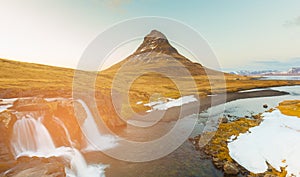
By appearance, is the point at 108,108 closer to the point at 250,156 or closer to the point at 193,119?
the point at 193,119

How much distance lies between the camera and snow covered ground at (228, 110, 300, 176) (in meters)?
22.9

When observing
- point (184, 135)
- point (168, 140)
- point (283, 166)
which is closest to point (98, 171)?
point (168, 140)

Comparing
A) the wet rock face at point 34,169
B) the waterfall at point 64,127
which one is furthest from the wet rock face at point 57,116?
the wet rock face at point 34,169

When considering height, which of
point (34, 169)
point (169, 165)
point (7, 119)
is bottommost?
point (169, 165)

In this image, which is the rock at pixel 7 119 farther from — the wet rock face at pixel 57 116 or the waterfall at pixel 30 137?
the wet rock face at pixel 57 116

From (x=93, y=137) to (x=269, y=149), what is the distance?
93.1 ft

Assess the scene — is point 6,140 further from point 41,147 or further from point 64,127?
point 64,127

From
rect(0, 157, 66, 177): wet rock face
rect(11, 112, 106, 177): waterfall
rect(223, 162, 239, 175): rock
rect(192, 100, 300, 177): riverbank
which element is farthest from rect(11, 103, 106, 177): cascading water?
rect(192, 100, 300, 177): riverbank

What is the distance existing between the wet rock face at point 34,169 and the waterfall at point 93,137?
9.94 meters

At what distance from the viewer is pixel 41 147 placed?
25.7m

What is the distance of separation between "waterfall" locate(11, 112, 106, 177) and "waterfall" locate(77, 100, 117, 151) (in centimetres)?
418

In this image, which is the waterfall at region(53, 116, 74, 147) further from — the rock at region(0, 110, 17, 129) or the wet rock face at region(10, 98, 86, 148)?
the rock at region(0, 110, 17, 129)

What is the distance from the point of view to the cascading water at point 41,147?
77.6 feet

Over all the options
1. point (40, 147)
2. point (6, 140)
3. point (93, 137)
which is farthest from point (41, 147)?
point (93, 137)
